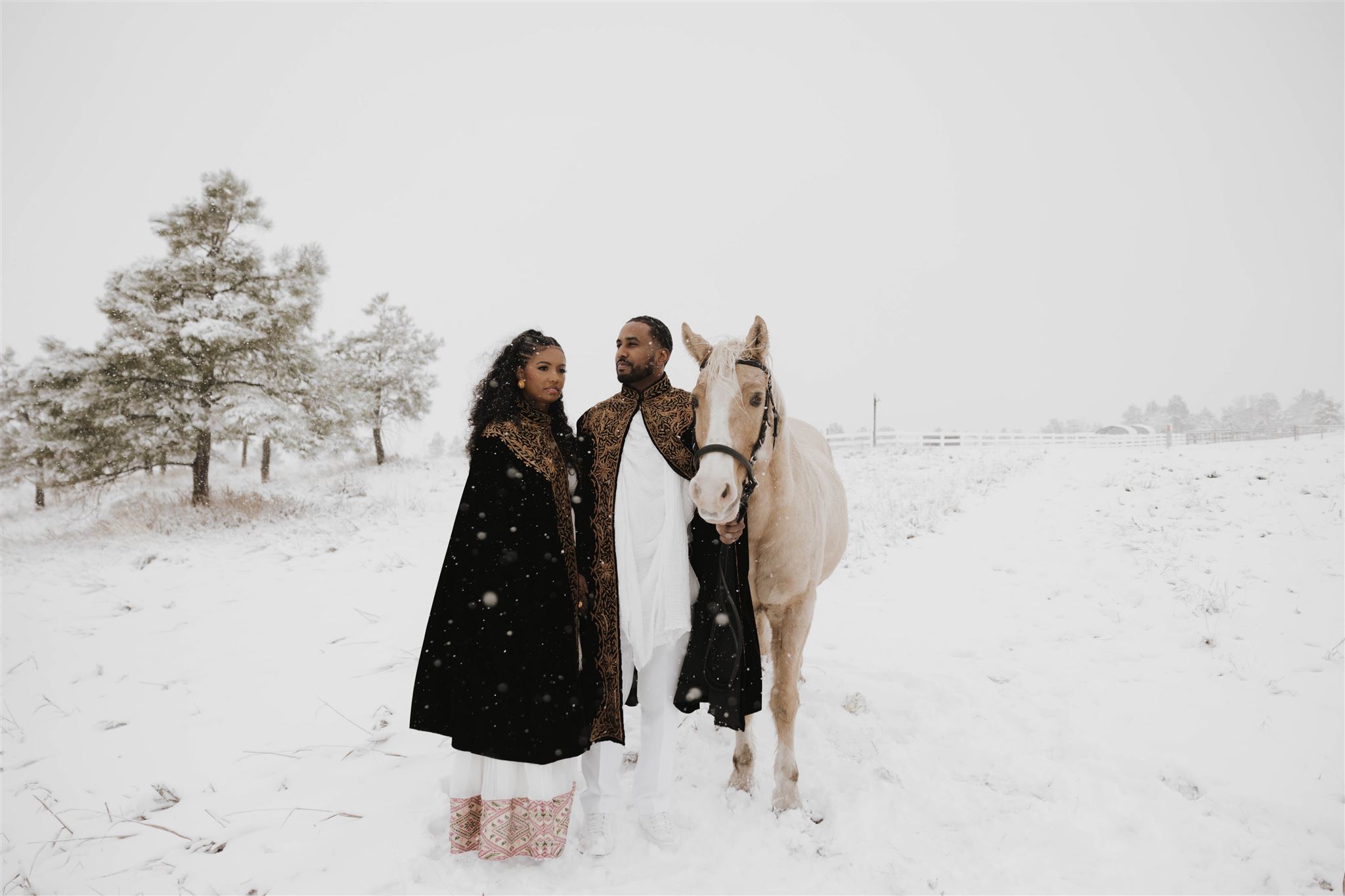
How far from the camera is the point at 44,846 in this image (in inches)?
121

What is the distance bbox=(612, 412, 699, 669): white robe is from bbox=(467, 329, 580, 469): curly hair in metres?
0.34

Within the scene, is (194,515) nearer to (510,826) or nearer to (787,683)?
(510,826)

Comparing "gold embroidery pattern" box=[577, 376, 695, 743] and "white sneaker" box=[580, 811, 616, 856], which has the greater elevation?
"gold embroidery pattern" box=[577, 376, 695, 743]

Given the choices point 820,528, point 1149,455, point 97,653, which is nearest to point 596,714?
point 820,528

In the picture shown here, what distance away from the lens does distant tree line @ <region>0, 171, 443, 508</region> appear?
10.4m

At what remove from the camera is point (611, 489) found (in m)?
3.00

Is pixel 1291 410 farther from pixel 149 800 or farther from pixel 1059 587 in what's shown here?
pixel 149 800

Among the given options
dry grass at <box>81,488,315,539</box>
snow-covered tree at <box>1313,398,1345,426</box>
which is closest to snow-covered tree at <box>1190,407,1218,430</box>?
snow-covered tree at <box>1313,398,1345,426</box>

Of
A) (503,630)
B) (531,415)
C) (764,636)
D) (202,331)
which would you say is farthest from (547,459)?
(202,331)

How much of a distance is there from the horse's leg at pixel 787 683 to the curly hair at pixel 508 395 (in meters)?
1.71

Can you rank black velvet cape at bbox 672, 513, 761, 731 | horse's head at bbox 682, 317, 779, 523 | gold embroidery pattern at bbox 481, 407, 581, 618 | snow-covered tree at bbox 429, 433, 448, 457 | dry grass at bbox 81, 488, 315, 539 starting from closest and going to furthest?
horse's head at bbox 682, 317, 779, 523 < gold embroidery pattern at bbox 481, 407, 581, 618 < black velvet cape at bbox 672, 513, 761, 731 < dry grass at bbox 81, 488, 315, 539 < snow-covered tree at bbox 429, 433, 448, 457

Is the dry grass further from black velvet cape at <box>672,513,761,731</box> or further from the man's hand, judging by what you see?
the man's hand

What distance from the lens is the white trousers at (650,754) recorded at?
309cm

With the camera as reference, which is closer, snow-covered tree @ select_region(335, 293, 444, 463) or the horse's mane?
the horse's mane
